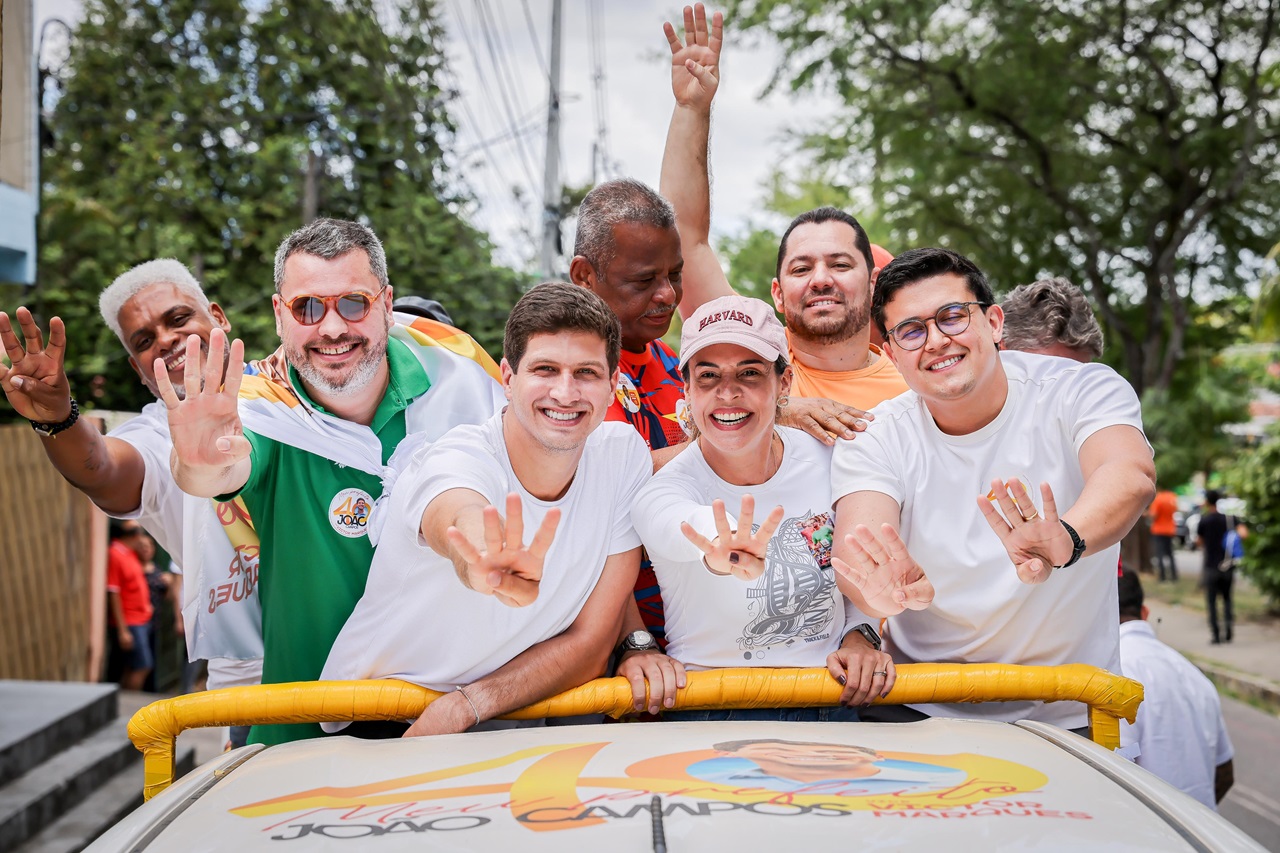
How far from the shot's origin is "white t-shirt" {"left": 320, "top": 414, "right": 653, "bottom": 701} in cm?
255

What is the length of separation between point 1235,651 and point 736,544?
1191 centimetres

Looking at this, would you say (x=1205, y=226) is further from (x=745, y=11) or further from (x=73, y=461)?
(x=73, y=461)

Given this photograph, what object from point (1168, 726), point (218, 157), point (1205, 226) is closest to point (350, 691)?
point (1168, 726)

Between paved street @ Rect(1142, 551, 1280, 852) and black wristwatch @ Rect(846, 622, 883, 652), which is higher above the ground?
black wristwatch @ Rect(846, 622, 883, 652)

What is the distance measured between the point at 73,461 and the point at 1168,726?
3560 millimetres

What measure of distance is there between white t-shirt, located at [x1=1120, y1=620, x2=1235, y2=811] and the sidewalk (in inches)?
227

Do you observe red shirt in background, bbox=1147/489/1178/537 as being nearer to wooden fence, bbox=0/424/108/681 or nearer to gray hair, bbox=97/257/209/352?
wooden fence, bbox=0/424/108/681

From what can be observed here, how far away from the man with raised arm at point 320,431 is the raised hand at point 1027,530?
57.8 inches

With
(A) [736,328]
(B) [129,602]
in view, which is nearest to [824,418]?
(A) [736,328]

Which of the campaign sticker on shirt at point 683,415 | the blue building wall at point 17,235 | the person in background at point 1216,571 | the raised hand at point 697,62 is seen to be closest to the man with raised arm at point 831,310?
the raised hand at point 697,62

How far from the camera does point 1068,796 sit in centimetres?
175

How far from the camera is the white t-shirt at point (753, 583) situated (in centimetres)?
265

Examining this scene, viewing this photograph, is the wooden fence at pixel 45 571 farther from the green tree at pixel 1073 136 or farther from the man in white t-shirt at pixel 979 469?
the green tree at pixel 1073 136

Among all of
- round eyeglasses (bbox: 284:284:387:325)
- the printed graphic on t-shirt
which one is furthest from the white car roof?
round eyeglasses (bbox: 284:284:387:325)
